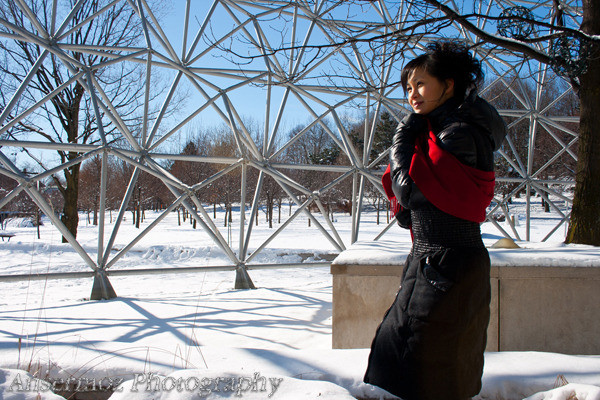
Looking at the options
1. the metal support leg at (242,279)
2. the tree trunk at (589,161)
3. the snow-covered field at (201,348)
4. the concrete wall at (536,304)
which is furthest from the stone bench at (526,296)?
the metal support leg at (242,279)

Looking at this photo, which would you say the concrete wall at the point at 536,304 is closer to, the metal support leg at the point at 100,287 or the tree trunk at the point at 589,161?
the tree trunk at the point at 589,161

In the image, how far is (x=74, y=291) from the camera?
8.55 meters

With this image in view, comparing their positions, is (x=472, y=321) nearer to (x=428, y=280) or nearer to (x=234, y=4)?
(x=428, y=280)

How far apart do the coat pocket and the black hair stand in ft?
2.50

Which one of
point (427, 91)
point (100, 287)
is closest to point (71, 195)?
point (100, 287)

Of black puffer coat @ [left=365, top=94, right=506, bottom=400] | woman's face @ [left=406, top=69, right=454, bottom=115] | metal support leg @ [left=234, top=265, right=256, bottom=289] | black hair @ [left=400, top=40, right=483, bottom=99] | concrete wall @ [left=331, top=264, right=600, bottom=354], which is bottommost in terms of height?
metal support leg @ [left=234, top=265, right=256, bottom=289]

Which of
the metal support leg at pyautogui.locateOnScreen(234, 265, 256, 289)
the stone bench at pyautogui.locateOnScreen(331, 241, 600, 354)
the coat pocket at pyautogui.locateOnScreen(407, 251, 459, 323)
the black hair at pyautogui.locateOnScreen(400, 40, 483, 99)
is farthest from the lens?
the metal support leg at pyautogui.locateOnScreen(234, 265, 256, 289)

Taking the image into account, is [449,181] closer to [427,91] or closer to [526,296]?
[427,91]

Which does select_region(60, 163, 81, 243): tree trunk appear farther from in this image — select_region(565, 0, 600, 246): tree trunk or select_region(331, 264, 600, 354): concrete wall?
select_region(565, 0, 600, 246): tree trunk

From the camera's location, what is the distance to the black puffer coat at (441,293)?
161 centimetres

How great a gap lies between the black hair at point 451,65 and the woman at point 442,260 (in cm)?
3

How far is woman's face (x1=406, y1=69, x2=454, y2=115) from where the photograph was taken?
1.85 m

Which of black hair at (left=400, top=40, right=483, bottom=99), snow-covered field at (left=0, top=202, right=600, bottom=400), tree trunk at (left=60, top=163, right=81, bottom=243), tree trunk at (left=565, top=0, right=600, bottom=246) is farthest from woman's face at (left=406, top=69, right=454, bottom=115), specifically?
tree trunk at (left=60, top=163, right=81, bottom=243)

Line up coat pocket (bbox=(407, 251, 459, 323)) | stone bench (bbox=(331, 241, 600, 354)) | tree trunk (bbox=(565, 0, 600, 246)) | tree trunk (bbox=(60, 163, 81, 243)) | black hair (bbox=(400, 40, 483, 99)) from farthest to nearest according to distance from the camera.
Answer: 1. tree trunk (bbox=(60, 163, 81, 243))
2. tree trunk (bbox=(565, 0, 600, 246))
3. stone bench (bbox=(331, 241, 600, 354))
4. black hair (bbox=(400, 40, 483, 99))
5. coat pocket (bbox=(407, 251, 459, 323))
